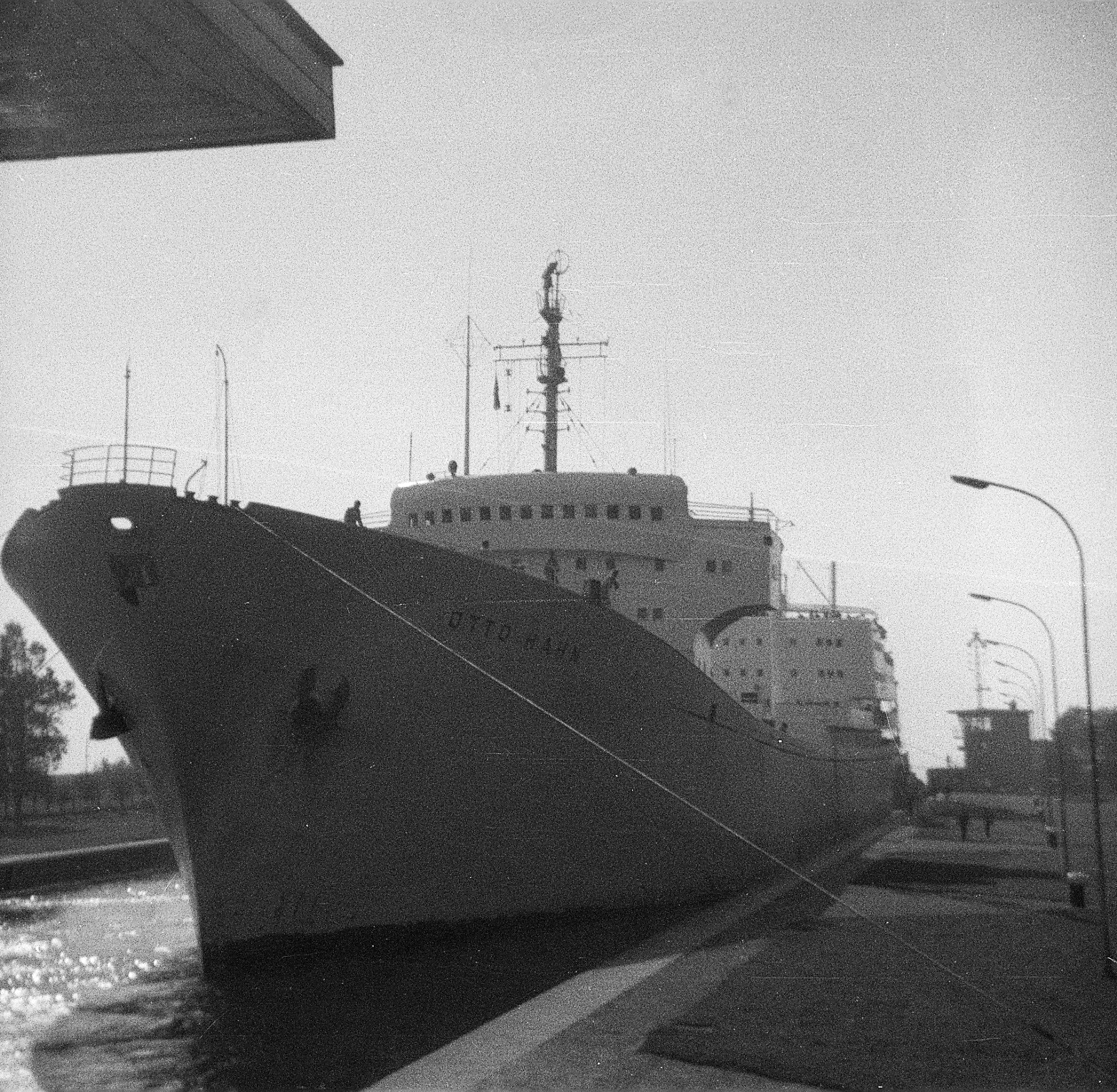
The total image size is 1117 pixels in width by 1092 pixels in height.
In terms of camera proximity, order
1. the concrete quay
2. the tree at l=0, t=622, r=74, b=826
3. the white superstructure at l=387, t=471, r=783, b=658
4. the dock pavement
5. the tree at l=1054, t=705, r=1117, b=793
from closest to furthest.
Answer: the dock pavement → the white superstructure at l=387, t=471, r=783, b=658 → the concrete quay → the tree at l=0, t=622, r=74, b=826 → the tree at l=1054, t=705, r=1117, b=793

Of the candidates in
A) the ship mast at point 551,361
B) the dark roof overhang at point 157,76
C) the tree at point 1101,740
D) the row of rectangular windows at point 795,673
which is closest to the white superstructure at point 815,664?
the row of rectangular windows at point 795,673

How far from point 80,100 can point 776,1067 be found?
8.50 m

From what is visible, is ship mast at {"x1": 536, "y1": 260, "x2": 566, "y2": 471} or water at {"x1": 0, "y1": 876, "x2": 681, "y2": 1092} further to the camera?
ship mast at {"x1": 536, "y1": 260, "x2": 566, "y2": 471}

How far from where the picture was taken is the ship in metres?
12.4

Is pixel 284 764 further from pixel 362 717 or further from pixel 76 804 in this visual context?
pixel 76 804

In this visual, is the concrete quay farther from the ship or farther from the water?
the ship

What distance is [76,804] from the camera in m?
52.0

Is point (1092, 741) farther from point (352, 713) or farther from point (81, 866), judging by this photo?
point (81, 866)

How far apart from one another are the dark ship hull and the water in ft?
1.33

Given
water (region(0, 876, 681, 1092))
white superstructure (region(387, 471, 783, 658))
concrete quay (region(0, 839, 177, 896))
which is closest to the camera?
water (region(0, 876, 681, 1092))

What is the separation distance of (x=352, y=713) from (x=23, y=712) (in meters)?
25.1

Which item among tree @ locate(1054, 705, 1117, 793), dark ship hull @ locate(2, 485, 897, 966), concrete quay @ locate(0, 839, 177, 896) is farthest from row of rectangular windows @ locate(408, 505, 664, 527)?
tree @ locate(1054, 705, 1117, 793)

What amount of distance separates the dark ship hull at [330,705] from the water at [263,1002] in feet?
1.33

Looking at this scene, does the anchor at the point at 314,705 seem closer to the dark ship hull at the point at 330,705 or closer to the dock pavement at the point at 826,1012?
the dark ship hull at the point at 330,705
